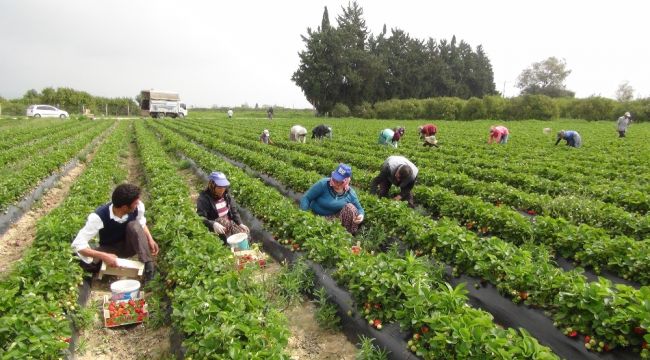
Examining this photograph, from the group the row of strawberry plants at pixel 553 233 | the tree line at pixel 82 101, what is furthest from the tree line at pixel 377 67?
the row of strawberry plants at pixel 553 233

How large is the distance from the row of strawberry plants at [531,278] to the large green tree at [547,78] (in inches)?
3713

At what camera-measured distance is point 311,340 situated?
4.54 metres

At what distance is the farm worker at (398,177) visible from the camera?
7762mm

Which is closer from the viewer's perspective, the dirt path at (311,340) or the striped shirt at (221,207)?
the dirt path at (311,340)

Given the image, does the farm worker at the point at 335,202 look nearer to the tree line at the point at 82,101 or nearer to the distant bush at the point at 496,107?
the distant bush at the point at 496,107

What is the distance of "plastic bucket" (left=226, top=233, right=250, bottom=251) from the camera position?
6.00 meters

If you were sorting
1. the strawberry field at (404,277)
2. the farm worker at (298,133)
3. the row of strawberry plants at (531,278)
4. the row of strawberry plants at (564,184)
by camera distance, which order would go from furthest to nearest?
the farm worker at (298,133) → the row of strawberry plants at (564,184) → the row of strawberry plants at (531,278) → the strawberry field at (404,277)

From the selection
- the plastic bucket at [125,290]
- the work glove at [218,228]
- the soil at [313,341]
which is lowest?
Result: the soil at [313,341]

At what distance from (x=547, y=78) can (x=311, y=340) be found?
4069 inches

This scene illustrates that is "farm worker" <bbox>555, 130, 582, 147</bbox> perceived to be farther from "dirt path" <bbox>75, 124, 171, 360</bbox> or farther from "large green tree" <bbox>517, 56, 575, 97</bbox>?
"large green tree" <bbox>517, 56, 575, 97</bbox>

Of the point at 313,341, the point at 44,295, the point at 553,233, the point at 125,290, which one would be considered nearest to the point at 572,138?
the point at 553,233

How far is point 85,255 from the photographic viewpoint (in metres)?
4.98

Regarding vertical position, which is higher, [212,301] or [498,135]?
[498,135]

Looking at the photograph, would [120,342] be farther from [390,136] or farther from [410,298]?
[390,136]
